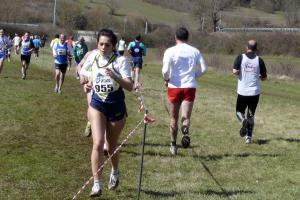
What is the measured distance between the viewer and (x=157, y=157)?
9.69 m

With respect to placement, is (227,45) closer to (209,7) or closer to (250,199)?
(209,7)

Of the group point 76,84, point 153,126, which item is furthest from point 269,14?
point 153,126

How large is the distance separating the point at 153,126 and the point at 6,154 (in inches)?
177

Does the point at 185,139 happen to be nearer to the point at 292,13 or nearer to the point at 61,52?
the point at 61,52

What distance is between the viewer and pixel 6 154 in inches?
370

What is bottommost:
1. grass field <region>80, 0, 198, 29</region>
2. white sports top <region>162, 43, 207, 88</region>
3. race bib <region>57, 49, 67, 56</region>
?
race bib <region>57, 49, 67, 56</region>

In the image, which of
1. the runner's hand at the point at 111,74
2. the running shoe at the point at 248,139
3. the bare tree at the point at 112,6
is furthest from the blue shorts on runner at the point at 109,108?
the bare tree at the point at 112,6

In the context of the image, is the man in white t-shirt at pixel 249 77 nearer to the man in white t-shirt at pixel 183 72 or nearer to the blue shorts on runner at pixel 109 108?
the man in white t-shirt at pixel 183 72

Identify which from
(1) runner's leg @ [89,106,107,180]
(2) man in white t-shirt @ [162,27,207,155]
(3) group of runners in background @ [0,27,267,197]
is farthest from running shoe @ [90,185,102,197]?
(2) man in white t-shirt @ [162,27,207,155]

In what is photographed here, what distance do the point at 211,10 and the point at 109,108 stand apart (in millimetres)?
89915

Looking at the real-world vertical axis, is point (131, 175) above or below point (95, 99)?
below

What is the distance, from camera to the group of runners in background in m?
6.90

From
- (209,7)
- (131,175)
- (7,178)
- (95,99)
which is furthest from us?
(209,7)

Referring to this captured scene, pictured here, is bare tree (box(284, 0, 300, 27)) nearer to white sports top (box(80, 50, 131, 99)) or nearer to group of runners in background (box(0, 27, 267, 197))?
group of runners in background (box(0, 27, 267, 197))
